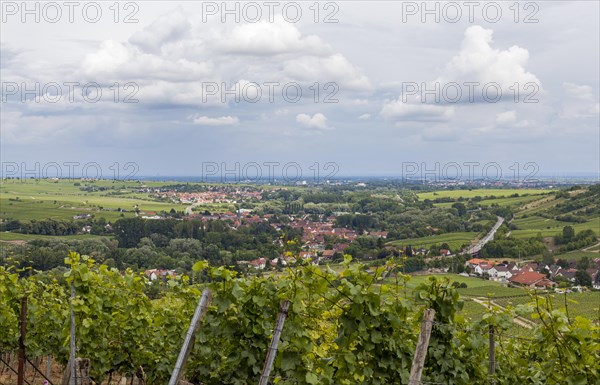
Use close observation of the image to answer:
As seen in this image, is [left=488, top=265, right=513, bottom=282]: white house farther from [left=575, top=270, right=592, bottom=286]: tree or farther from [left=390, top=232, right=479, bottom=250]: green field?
[left=390, top=232, right=479, bottom=250]: green field

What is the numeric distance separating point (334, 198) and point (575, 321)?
145369 millimetres

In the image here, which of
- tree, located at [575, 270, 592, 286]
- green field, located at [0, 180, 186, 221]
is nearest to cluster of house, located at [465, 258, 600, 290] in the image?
tree, located at [575, 270, 592, 286]

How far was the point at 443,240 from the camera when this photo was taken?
286 feet

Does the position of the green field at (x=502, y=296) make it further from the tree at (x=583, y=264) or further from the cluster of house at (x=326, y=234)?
the cluster of house at (x=326, y=234)

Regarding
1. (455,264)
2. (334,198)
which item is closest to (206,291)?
(455,264)

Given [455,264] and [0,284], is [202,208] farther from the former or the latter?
[0,284]

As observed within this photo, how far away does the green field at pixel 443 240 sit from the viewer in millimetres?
81250

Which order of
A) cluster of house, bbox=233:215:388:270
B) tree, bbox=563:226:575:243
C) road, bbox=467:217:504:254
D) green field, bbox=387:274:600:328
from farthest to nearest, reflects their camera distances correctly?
road, bbox=467:217:504:254, tree, bbox=563:226:575:243, cluster of house, bbox=233:215:388:270, green field, bbox=387:274:600:328

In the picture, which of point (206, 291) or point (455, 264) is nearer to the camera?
point (206, 291)

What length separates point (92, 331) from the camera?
826cm

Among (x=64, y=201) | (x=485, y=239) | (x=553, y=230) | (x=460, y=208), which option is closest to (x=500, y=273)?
(x=485, y=239)

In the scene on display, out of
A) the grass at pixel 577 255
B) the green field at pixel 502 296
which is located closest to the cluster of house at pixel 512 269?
the grass at pixel 577 255

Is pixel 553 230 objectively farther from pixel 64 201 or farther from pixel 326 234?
pixel 64 201

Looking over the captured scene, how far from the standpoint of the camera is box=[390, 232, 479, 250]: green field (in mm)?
81250
